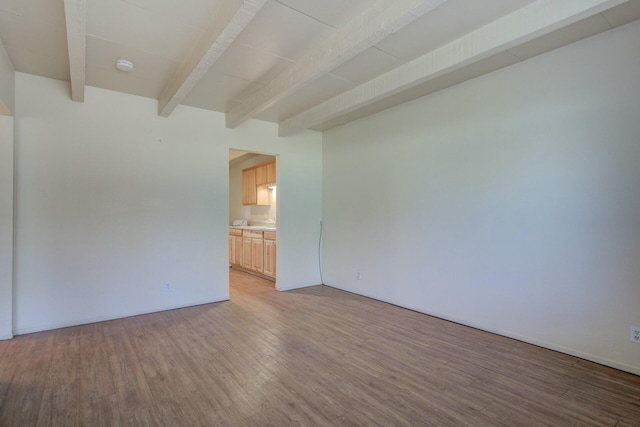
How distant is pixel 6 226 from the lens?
298 centimetres

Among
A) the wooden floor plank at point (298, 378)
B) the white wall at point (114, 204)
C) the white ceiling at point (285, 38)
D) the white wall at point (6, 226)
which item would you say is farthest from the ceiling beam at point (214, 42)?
the wooden floor plank at point (298, 378)

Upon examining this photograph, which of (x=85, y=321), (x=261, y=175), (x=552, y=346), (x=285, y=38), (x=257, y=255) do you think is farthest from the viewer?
(x=261, y=175)

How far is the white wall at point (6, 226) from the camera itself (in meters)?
2.96

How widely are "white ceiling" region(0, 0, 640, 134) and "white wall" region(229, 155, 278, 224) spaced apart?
3.66 m

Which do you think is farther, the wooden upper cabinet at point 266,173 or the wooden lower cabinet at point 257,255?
the wooden upper cabinet at point 266,173

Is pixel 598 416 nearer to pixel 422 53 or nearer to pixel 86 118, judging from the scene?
pixel 422 53

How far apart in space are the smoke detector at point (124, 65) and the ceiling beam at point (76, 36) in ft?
1.03

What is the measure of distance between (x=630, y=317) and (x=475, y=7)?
2.55 m

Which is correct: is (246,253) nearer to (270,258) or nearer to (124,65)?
(270,258)

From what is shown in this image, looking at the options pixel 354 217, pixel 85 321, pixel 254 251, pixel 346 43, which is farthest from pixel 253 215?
pixel 346 43

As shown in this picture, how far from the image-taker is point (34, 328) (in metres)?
3.20

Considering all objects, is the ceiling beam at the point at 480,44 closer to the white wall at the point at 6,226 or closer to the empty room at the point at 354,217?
the empty room at the point at 354,217

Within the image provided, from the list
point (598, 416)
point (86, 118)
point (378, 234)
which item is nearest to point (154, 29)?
point (86, 118)

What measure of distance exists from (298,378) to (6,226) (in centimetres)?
308
